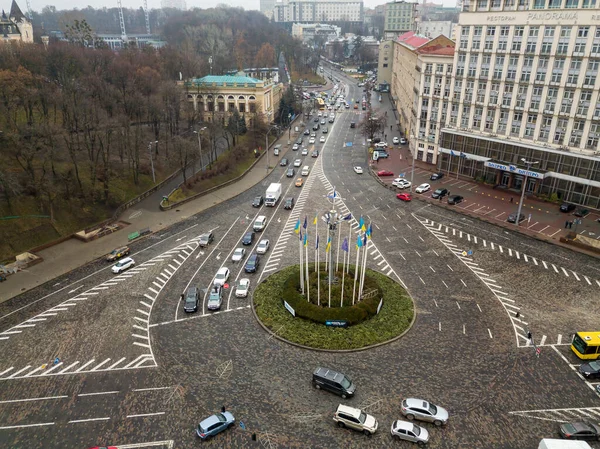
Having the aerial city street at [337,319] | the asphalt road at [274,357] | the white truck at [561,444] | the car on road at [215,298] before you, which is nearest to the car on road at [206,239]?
the aerial city street at [337,319]

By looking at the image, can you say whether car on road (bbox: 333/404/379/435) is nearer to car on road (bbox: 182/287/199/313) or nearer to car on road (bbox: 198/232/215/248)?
car on road (bbox: 182/287/199/313)

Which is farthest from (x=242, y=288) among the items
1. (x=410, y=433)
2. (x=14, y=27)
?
(x=14, y=27)

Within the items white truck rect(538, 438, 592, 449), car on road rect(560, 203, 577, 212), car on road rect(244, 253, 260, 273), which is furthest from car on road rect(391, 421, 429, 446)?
car on road rect(560, 203, 577, 212)

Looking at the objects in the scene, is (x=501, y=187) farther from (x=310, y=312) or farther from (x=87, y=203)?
(x=87, y=203)

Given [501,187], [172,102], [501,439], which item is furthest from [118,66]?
[501,439]

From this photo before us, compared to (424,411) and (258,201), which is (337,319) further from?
(258,201)
